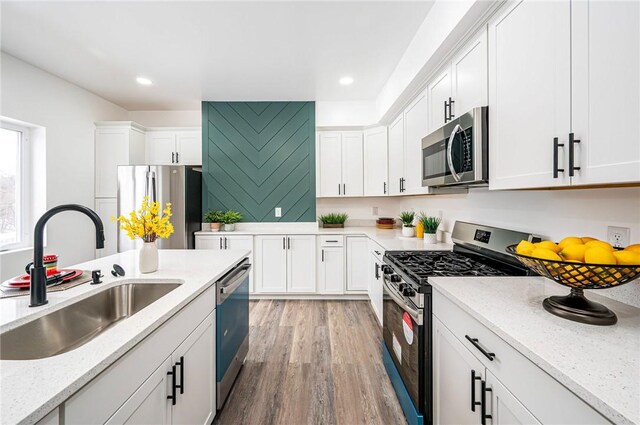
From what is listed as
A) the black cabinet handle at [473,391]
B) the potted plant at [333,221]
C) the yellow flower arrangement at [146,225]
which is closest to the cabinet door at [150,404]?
the yellow flower arrangement at [146,225]

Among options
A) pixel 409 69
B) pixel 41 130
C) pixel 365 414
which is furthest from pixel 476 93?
pixel 41 130

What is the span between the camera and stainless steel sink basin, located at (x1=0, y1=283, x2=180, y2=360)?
95 centimetres

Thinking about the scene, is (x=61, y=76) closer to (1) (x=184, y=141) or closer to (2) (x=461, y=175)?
(1) (x=184, y=141)

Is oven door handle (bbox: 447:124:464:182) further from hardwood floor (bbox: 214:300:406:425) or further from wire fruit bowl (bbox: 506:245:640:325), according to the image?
hardwood floor (bbox: 214:300:406:425)

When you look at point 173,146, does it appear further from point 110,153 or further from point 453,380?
point 453,380

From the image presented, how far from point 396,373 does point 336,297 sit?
1961 millimetres

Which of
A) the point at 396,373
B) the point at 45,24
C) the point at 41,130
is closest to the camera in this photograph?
the point at 396,373

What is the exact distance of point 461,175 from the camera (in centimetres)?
171

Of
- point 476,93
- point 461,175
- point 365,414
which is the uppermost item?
point 476,93

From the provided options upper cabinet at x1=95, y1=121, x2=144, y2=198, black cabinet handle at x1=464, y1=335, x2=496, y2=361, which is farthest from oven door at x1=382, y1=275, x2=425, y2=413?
upper cabinet at x1=95, y1=121, x2=144, y2=198

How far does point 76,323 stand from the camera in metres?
1.19

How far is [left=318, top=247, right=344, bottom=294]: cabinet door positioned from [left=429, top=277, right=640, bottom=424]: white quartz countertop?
2.47m

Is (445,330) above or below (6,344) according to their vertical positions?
below

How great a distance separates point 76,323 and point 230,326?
82 centimetres
